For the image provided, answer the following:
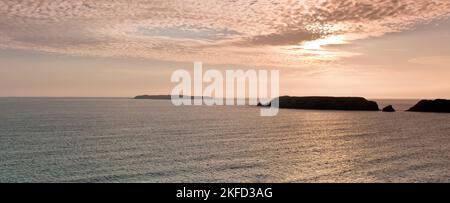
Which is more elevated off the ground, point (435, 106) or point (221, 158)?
point (435, 106)

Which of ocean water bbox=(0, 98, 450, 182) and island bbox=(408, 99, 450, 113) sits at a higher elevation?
island bbox=(408, 99, 450, 113)

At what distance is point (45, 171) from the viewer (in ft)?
149

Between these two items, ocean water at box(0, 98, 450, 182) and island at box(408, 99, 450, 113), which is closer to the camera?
ocean water at box(0, 98, 450, 182)

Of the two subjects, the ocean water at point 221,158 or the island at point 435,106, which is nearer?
the ocean water at point 221,158

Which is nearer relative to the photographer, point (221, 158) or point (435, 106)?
point (221, 158)

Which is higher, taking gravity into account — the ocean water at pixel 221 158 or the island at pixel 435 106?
the island at pixel 435 106

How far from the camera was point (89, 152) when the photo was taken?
60750 mm

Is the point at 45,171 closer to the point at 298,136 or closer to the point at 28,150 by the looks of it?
the point at 28,150

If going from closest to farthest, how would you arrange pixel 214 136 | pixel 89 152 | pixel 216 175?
pixel 216 175 → pixel 89 152 → pixel 214 136

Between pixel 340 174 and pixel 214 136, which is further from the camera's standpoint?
pixel 214 136
